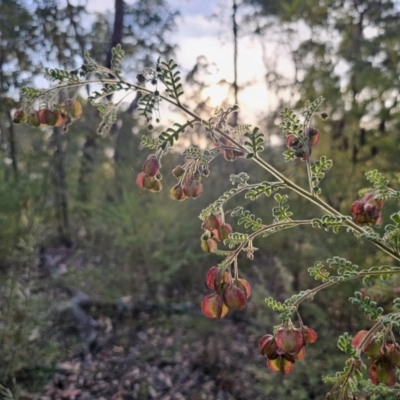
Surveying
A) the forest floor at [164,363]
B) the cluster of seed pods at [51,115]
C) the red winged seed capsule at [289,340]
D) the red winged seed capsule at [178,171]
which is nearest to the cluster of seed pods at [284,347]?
the red winged seed capsule at [289,340]

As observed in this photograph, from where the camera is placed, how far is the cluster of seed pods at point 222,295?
2.84 ft

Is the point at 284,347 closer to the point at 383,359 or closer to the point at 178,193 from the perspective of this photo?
the point at 383,359

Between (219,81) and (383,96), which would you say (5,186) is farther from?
(383,96)

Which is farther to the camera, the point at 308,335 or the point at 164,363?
the point at 164,363

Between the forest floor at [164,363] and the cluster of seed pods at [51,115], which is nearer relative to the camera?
the cluster of seed pods at [51,115]

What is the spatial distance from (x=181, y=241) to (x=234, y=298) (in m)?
3.89

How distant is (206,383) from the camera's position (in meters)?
3.47

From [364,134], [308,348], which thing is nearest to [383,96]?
[364,134]

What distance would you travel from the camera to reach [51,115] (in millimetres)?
1195

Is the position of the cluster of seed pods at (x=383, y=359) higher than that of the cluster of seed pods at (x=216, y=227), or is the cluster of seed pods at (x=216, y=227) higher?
the cluster of seed pods at (x=216, y=227)

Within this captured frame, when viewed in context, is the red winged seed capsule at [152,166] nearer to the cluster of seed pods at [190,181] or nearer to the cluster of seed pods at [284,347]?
the cluster of seed pods at [190,181]

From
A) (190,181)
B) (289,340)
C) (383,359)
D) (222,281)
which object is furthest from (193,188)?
(383,359)

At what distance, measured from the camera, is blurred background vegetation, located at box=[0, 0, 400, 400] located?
9.85ft

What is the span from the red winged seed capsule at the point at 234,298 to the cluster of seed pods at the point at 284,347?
0.08 metres
